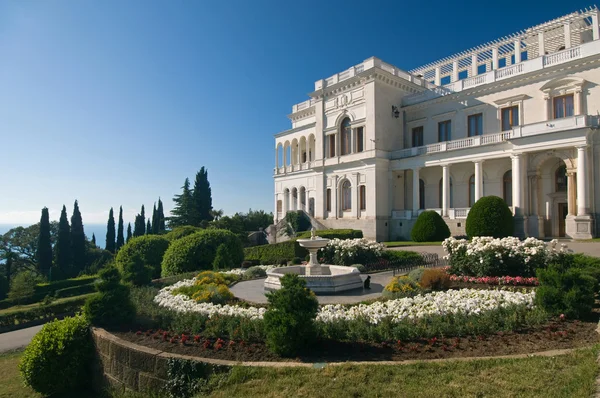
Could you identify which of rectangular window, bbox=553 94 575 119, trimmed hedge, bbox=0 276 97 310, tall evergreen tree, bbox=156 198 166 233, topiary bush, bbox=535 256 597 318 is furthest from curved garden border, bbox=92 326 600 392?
tall evergreen tree, bbox=156 198 166 233

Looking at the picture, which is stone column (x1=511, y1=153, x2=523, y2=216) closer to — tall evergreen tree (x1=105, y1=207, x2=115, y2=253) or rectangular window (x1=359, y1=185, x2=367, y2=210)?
rectangular window (x1=359, y1=185, x2=367, y2=210)

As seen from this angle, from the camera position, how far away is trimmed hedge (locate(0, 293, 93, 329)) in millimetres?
17812

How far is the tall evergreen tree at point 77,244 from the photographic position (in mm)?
44719

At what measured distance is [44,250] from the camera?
43.4m

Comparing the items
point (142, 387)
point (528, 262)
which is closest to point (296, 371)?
point (142, 387)

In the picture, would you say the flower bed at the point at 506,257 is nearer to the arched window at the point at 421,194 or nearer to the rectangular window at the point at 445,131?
the rectangular window at the point at 445,131

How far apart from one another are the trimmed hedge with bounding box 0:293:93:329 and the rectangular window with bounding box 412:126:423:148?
2981 centimetres

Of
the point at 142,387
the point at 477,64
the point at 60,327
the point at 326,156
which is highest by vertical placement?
the point at 477,64

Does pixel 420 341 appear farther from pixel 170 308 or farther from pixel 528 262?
pixel 528 262

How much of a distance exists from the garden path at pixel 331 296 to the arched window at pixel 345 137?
24.0 m

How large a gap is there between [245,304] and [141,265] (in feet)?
20.6

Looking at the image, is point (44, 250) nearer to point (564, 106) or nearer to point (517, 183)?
point (517, 183)

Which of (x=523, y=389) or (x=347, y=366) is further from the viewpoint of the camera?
(x=347, y=366)

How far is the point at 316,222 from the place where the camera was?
3906 cm
